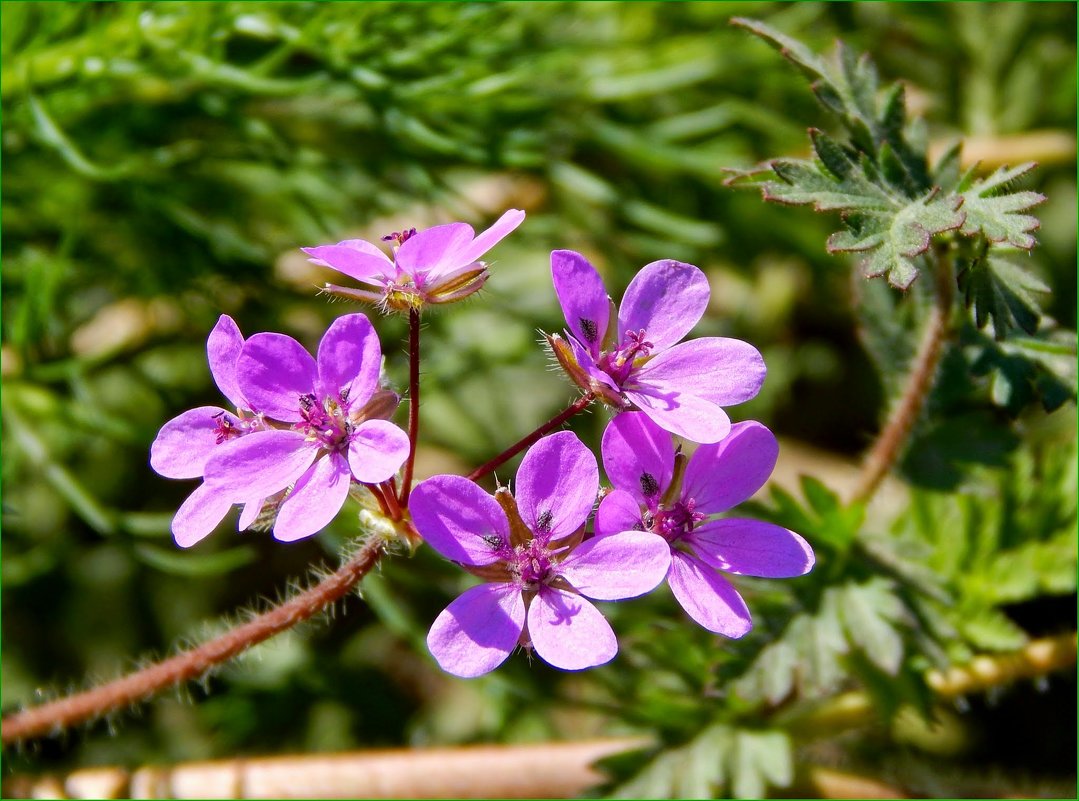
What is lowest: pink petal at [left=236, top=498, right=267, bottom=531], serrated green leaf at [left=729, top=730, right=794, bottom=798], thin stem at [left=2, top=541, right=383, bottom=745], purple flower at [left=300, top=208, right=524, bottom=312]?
serrated green leaf at [left=729, top=730, right=794, bottom=798]

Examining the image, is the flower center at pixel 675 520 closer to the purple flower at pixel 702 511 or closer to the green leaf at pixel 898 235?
the purple flower at pixel 702 511

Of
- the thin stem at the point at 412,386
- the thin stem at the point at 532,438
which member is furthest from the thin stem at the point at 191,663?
the thin stem at the point at 532,438

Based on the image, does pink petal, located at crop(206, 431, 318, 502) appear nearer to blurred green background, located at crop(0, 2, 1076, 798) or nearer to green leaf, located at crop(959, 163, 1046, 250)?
green leaf, located at crop(959, 163, 1046, 250)

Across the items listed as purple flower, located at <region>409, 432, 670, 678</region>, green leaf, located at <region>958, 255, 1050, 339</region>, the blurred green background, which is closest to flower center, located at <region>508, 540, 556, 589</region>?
purple flower, located at <region>409, 432, 670, 678</region>

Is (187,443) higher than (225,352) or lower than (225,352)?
lower

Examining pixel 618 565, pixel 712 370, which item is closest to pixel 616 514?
pixel 618 565

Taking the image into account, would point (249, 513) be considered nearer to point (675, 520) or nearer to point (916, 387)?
point (675, 520)
